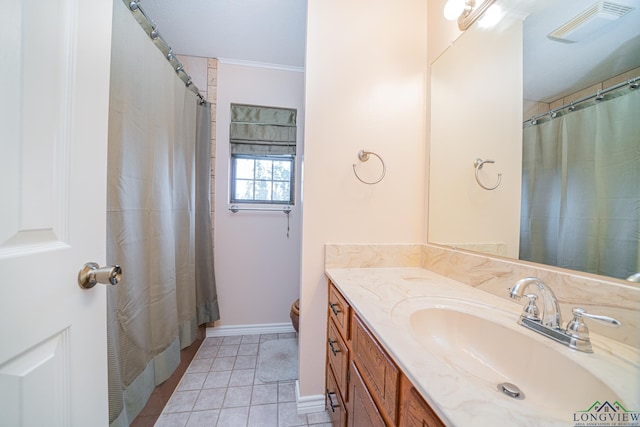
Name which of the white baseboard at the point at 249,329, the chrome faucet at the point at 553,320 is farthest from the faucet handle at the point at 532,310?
the white baseboard at the point at 249,329

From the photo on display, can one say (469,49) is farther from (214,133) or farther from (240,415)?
(240,415)

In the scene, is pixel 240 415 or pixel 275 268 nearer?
pixel 240 415

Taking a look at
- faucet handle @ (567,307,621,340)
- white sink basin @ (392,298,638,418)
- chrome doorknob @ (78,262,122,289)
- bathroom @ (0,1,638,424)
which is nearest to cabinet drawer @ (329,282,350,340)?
bathroom @ (0,1,638,424)

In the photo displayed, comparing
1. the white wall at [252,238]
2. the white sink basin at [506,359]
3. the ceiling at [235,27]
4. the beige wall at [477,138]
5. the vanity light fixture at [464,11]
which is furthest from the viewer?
the white wall at [252,238]

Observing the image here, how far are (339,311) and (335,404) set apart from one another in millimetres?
441

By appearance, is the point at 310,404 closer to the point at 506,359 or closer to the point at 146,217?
the point at 506,359

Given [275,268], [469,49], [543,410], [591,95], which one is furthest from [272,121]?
[543,410]

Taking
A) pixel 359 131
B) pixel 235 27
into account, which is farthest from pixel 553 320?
pixel 235 27

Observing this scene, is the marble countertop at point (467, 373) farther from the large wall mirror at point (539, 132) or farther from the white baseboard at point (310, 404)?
the white baseboard at point (310, 404)

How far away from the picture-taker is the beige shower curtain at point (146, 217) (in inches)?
36.4

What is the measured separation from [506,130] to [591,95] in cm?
25

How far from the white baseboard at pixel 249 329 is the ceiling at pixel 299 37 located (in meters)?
2.29

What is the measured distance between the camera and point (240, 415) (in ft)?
4.12

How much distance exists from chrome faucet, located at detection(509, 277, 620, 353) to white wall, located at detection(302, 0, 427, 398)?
70 cm
